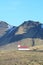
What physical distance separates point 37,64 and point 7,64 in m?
5.70

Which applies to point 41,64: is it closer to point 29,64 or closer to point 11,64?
point 29,64

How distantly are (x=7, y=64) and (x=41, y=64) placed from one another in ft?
21.5

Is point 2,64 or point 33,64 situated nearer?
point 33,64

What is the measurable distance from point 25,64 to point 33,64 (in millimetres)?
1869

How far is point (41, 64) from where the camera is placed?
5225 centimetres

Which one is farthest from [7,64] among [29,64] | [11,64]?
[29,64]

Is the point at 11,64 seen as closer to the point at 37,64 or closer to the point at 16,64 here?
the point at 16,64

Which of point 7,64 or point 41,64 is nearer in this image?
point 41,64

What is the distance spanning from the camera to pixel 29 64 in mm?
52875

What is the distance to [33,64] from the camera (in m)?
52.6

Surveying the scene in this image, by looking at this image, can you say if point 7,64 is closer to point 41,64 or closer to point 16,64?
point 16,64

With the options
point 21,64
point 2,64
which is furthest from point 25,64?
point 2,64

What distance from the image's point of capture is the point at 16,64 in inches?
2133

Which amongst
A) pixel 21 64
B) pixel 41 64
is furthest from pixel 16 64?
pixel 41 64
